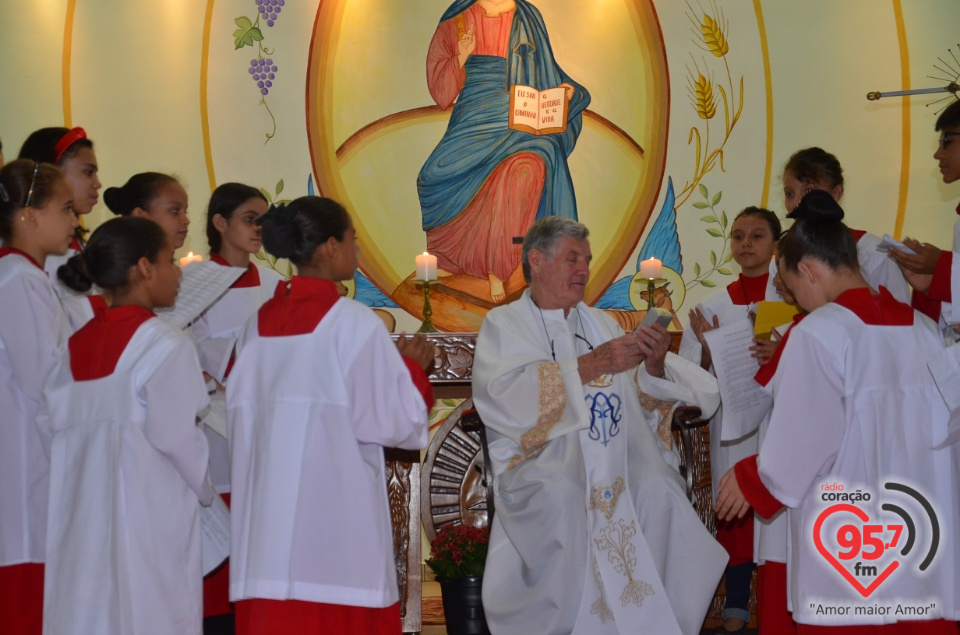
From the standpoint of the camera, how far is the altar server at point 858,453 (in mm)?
3312

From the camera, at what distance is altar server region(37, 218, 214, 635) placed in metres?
3.29

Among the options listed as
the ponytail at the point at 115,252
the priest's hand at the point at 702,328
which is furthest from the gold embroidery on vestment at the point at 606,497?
the ponytail at the point at 115,252

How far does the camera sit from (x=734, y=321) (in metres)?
5.27

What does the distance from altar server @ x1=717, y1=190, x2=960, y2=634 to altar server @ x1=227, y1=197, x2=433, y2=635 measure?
50.0 inches

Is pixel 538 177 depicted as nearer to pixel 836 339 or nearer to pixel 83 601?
pixel 836 339

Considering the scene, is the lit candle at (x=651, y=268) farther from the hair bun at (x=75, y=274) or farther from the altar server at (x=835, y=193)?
the hair bun at (x=75, y=274)

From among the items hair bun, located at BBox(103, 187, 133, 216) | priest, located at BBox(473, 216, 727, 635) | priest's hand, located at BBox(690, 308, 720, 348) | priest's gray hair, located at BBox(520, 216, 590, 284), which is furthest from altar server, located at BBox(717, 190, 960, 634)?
hair bun, located at BBox(103, 187, 133, 216)

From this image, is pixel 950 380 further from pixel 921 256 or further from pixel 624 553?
pixel 624 553

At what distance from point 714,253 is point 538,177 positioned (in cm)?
Answer: 142

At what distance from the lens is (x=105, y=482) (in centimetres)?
333

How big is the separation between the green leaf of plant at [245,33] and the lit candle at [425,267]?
2755 mm

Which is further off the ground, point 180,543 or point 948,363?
point 948,363

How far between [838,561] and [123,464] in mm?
2356

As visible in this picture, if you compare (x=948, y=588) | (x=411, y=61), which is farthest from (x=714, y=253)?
(x=948, y=588)
